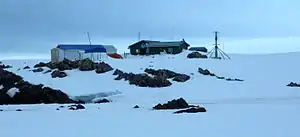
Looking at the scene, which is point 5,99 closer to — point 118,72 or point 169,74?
point 118,72

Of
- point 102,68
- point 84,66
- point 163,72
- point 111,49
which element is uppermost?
point 111,49

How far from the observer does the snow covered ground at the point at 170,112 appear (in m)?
11.3

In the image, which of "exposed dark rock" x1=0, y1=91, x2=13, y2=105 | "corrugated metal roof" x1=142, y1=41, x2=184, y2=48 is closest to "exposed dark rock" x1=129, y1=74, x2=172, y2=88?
"exposed dark rock" x1=0, y1=91, x2=13, y2=105

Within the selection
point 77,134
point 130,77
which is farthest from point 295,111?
point 130,77

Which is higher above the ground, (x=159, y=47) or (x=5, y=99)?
(x=159, y=47)

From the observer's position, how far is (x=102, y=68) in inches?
1093

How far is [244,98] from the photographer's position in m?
21.0

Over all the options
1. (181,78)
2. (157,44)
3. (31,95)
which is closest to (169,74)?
(181,78)

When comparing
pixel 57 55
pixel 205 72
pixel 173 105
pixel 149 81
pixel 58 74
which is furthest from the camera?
pixel 57 55

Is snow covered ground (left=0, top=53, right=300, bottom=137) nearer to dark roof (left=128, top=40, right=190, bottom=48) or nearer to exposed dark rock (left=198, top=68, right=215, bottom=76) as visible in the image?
exposed dark rock (left=198, top=68, right=215, bottom=76)

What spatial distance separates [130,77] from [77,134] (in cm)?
1480

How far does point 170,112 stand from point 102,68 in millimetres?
12827

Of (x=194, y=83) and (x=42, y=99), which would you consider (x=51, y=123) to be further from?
(x=194, y=83)

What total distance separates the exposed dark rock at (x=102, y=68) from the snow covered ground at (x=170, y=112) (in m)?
0.37
